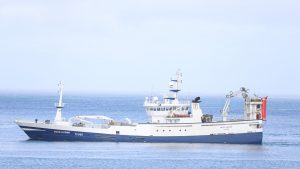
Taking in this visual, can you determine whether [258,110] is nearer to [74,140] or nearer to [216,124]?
[216,124]

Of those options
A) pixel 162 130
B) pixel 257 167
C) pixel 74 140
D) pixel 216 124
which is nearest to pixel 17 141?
pixel 74 140

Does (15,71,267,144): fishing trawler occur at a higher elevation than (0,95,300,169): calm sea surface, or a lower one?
higher

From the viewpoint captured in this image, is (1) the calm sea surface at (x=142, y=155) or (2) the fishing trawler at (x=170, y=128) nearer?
(1) the calm sea surface at (x=142, y=155)

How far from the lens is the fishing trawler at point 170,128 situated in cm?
9450

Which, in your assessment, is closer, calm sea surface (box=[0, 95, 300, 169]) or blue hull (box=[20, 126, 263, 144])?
calm sea surface (box=[0, 95, 300, 169])

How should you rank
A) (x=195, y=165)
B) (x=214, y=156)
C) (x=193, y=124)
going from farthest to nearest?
1. (x=193, y=124)
2. (x=214, y=156)
3. (x=195, y=165)

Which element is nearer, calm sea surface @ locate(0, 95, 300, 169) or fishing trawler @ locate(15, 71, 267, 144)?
calm sea surface @ locate(0, 95, 300, 169)

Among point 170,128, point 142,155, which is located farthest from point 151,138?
point 142,155

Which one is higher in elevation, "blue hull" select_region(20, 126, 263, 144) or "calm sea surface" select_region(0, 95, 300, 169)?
"blue hull" select_region(20, 126, 263, 144)

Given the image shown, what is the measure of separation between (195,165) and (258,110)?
21.1m

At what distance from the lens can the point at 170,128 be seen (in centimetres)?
9450

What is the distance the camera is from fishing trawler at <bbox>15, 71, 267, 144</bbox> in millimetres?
94500

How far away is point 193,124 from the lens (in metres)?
94.4

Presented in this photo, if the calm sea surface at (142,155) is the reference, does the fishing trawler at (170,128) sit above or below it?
above
